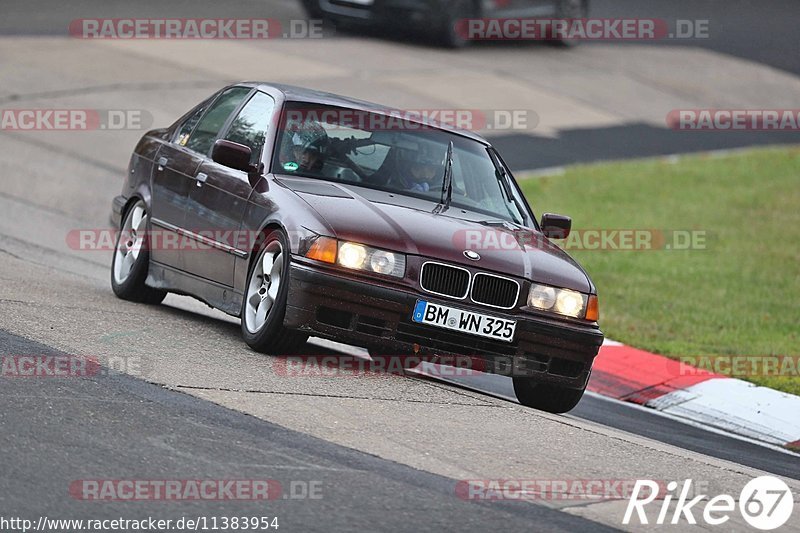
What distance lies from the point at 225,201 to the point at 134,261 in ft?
4.88

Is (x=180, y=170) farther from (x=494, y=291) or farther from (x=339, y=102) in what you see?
(x=494, y=291)

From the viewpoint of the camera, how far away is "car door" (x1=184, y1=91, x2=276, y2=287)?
903 cm

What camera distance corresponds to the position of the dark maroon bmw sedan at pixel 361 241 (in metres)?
8.11

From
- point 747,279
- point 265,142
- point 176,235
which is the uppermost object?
point 265,142

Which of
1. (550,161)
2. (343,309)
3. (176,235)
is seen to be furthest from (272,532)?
(550,161)

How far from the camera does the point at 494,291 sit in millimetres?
8266

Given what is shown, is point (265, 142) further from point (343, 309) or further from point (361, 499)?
point (361, 499)

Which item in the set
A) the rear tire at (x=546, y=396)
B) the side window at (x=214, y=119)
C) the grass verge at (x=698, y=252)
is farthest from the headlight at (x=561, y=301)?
the grass verge at (x=698, y=252)

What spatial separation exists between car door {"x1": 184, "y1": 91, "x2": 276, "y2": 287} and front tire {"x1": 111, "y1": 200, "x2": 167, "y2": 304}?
30.4 inches

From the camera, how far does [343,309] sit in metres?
8.08

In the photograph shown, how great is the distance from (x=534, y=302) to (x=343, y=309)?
3.48 ft

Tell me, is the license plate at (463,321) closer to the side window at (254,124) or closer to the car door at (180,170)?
the side window at (254,124)

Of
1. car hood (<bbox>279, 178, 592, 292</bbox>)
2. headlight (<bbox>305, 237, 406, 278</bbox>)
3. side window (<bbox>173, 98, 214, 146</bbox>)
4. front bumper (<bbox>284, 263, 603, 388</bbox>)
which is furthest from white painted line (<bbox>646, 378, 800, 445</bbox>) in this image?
side window (<bbox>173, 98, 214, 146</bbox>)

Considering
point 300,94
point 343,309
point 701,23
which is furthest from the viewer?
point 701,23
